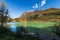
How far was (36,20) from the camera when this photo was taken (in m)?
42.9

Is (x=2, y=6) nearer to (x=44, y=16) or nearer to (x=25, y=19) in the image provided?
(x=25, y=19)

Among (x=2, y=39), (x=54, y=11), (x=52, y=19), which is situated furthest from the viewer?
(x=54, y=11)

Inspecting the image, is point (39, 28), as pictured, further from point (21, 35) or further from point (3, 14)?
point (21, 35)

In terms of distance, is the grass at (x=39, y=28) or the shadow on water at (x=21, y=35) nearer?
the shadow on water at (x=21, y=35)

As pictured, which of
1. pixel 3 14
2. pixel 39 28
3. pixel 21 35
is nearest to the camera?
pixel 21 35

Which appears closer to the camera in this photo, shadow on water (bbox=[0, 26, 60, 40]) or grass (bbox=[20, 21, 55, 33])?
shadow on water (bbox=[0, 26, 60, 40])

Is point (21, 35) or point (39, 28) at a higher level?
point (39, 28)

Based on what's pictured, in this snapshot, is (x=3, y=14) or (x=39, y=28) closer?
(x=3, y=14)

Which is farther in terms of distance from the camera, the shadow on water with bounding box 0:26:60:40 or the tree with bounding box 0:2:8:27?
the tree with bounding box 0:2:8:27

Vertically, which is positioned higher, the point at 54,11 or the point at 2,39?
the point at 54,11

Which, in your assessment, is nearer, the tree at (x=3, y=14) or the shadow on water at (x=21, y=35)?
the shadow on water at (x=21, y=35)

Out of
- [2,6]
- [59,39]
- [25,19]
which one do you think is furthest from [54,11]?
[59,39]

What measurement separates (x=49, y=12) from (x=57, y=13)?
2116 mm

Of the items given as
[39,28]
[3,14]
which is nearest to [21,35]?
[3,14]
